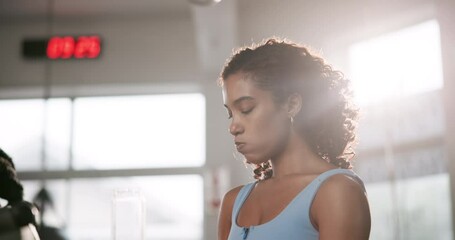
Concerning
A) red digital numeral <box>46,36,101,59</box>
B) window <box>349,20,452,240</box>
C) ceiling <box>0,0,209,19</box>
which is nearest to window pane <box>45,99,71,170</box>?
red digital numeral <box>46,36,101,59</box>

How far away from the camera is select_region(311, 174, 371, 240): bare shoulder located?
716mm

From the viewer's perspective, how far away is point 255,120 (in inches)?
32.0

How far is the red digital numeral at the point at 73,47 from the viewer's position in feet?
14.7

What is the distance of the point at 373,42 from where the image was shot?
3.69 metres

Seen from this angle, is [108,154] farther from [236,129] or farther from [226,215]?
[236,129]

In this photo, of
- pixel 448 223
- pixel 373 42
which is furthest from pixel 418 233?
pixel 373 42

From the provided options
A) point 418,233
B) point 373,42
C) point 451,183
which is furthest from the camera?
point 373,42

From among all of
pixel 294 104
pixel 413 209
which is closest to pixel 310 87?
pixel 294 104

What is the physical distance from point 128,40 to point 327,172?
388cm

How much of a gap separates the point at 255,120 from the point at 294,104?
80 mm

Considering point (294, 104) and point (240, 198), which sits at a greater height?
point (294, 104)

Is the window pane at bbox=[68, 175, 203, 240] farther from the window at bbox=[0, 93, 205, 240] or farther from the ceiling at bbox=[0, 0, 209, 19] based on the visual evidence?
the ceiling at bbox=[0, 0, 209, 19]

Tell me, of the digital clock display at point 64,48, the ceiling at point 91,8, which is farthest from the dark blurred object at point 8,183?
the digital clock display at point 64,48

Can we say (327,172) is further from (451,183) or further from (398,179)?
(398,179)
